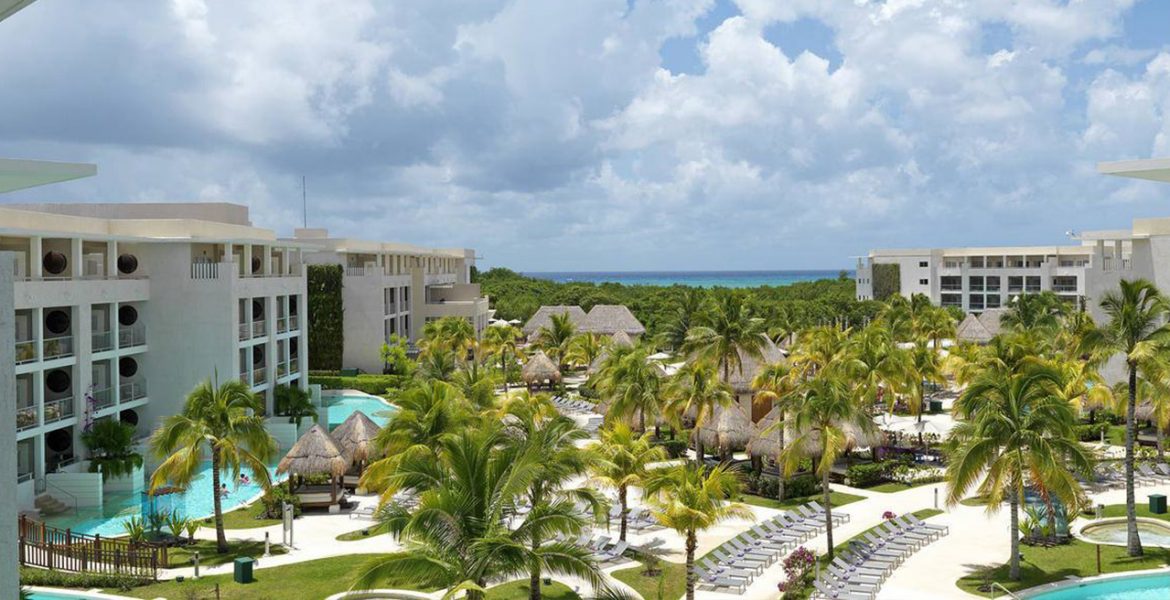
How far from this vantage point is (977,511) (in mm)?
29562

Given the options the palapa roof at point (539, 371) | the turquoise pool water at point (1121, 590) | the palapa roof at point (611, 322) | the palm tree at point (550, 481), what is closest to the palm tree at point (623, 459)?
the palm tree at point (550, 481)

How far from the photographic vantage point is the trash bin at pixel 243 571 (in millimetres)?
21953

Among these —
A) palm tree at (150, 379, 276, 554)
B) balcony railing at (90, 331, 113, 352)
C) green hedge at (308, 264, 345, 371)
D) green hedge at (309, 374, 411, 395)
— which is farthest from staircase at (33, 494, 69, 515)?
green hedge at (308, 264, 345, 371)

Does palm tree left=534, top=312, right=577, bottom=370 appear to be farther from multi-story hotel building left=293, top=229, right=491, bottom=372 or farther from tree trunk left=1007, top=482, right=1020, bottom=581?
tree trunk left=1007, top=482, right=1020, bottom=581

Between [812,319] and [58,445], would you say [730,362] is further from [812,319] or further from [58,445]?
[812,319]

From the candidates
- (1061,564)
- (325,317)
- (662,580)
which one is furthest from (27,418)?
(1061,564)

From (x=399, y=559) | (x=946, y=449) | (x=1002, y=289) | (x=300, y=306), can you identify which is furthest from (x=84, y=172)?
(x=1002, y=289)

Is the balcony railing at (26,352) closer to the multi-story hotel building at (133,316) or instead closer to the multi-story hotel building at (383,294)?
the multi-story hotel building at (133,316)

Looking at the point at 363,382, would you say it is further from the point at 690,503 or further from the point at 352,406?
the point at 690,503

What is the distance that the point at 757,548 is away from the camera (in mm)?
24891

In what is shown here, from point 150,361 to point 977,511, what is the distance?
3019 centimetres

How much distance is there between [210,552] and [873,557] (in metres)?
17.0

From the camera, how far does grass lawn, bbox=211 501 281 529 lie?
90.6 ft

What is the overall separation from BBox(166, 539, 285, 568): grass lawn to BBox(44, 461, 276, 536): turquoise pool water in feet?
6.39
